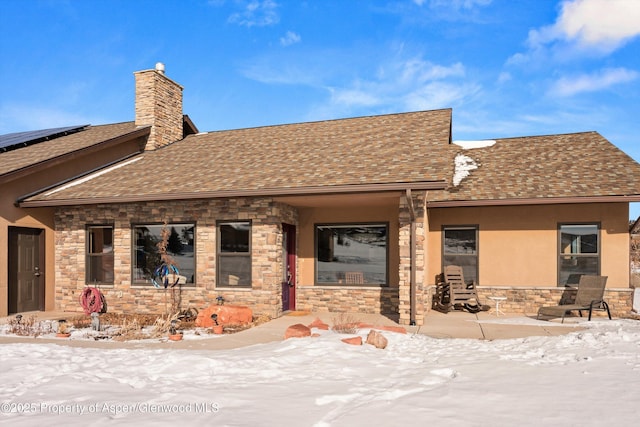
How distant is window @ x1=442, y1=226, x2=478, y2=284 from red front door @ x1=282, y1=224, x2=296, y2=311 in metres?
3.94

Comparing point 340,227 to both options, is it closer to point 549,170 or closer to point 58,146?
point 549,170

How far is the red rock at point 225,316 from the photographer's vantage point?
10375mm

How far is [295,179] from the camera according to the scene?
11.1 m

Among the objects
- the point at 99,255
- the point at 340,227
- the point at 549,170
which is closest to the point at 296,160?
the point at 340,227

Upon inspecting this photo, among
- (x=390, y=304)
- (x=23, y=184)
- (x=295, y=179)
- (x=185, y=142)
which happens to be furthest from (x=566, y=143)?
(x=23, y=184)

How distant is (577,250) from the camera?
1224 centimetres

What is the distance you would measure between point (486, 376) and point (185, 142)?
13.4 metres

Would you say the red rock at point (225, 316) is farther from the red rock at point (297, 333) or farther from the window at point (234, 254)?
the red rock at point (297, 333)

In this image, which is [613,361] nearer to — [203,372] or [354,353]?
[354,353]

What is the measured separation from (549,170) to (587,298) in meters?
3.79

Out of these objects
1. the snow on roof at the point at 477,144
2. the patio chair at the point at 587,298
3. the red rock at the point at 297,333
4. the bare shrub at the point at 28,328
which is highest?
the snow on roof at the point at 477,144

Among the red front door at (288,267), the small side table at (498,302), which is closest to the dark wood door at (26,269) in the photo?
the red front door at (288,267)

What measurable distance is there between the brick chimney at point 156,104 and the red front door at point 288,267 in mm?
6569

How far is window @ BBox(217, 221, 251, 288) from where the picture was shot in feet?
38.0
